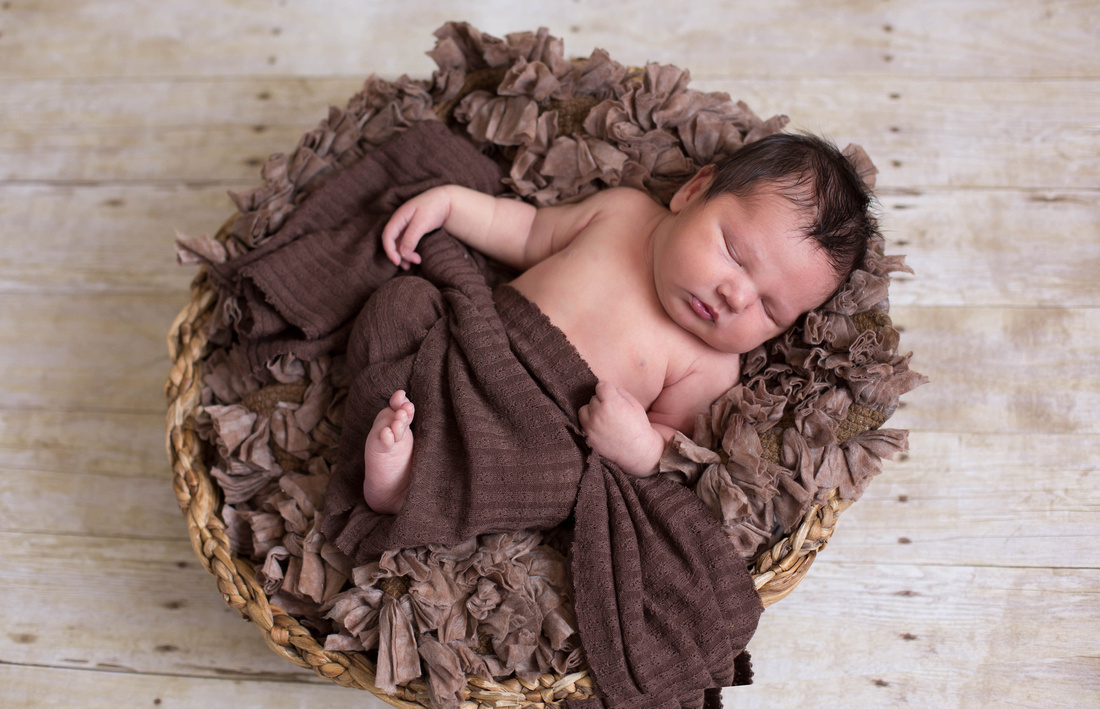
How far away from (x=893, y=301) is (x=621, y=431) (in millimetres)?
973

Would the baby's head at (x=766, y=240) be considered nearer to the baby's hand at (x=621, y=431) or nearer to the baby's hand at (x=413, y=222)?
the baby's hand at (x=621, y=431)

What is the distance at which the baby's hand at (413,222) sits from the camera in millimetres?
1795

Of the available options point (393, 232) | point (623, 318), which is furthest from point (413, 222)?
point (623, 318)

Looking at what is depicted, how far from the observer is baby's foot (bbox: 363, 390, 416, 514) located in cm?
150

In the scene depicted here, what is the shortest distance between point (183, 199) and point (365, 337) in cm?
104

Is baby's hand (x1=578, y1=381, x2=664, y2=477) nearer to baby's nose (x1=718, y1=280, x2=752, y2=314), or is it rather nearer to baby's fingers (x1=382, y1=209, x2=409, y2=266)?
baby's nose (x1=718, y1=280, x2=752, y2=314)

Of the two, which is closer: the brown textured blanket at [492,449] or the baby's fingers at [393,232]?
the brown textured blanket at [492,449]

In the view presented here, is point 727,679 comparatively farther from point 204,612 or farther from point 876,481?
point 204,612

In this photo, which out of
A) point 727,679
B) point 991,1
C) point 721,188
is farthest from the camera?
point 991,1

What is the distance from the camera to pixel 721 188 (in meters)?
1.63

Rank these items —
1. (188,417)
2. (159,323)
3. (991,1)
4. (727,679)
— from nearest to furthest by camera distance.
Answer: (727,679) → (188,417) → (159,323) → (991,1)

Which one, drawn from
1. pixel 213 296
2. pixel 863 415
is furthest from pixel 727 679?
pixel 213 296

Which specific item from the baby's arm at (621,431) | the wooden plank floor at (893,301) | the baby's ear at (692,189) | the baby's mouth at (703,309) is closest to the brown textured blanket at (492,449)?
the baby's arm at (621,431)

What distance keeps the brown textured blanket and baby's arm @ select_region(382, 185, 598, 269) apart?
49mm
